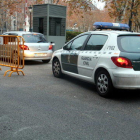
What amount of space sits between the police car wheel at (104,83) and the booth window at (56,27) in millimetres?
13624

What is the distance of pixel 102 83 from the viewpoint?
6.02m

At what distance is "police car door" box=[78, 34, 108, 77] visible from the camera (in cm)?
629

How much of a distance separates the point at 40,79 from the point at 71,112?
3582 millimetres

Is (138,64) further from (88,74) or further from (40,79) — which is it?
(40,79)

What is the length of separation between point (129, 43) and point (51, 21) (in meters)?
13.9

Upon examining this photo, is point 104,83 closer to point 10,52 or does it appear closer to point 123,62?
point 123,62

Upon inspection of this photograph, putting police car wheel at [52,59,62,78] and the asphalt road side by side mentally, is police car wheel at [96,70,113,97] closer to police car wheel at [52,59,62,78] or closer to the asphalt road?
the asphalt road

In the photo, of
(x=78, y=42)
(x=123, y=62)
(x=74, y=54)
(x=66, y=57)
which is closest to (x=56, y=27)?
(x=66, y=57)

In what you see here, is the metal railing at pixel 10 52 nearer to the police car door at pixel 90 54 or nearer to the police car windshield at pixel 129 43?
the police car door at pixel 90 54

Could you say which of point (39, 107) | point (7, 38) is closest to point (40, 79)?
point (7, 38)

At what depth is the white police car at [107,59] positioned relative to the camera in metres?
5.49

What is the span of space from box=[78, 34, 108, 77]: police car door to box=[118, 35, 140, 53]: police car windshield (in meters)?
0.49

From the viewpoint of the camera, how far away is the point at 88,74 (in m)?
6.59

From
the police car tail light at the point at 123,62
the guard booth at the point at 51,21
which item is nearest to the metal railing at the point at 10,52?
the police car tail light at the point at 123,62
